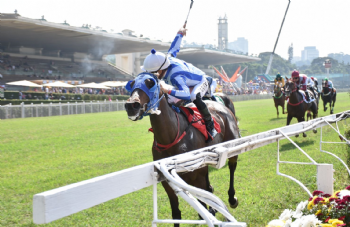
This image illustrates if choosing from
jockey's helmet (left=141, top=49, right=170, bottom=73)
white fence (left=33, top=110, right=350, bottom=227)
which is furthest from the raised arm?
white fence (left=33, top=110, right=350, bottom=227)

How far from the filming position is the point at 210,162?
8.46 feet

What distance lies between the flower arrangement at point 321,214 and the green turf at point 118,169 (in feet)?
4.29

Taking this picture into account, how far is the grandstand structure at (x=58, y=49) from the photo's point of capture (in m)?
35.0

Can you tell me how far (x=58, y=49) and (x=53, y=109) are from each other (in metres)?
28.5

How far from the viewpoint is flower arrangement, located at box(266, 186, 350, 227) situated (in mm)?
2436

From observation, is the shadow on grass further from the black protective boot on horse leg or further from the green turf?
the black protective boot on horse leg

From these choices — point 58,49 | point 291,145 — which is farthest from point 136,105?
point 58,49

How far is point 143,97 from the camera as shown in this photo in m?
3.32

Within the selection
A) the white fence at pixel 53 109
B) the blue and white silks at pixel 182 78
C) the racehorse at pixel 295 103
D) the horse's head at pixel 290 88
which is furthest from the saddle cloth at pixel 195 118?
the white fence at pixel 53 109

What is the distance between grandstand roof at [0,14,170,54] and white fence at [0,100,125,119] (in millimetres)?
12961

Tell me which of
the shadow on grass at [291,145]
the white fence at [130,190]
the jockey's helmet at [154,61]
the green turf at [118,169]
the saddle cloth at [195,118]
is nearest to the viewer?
the white fence at [130,190]

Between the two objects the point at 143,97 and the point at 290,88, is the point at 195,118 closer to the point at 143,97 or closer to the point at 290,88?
the point at 143,97

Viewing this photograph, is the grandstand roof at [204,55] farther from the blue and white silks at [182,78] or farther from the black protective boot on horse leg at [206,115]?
the black protective boot on horse leg at [206,115]

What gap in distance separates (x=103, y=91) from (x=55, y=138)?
82.3 feet
